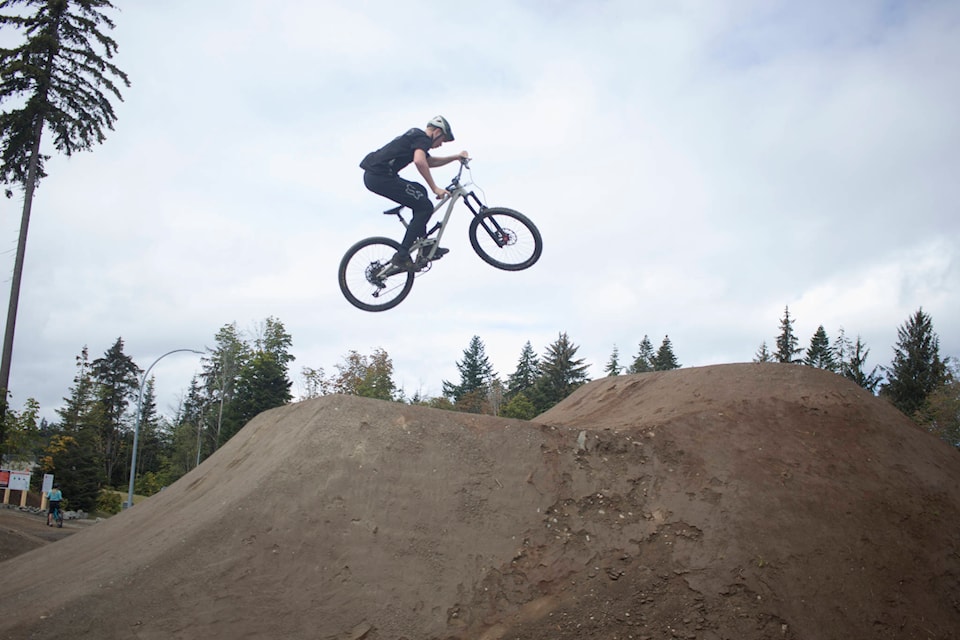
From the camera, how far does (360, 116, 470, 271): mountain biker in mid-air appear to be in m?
10.3

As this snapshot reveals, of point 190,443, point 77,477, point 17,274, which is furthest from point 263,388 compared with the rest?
point 190,443

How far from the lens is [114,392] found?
75.2m

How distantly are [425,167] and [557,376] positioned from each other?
3951 cm

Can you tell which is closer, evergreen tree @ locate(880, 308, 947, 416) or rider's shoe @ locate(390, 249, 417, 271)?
rider's shoe @ locate(390, 249, 417, 271)

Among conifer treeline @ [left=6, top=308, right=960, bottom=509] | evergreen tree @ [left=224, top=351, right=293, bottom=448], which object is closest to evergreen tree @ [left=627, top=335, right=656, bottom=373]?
conifer treeline @ [left=6, top=308, right=960, bottom=509]

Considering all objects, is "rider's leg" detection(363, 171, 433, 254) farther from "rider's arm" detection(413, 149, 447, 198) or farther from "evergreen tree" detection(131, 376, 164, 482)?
"evergreen tree" detection(131, 376, 164, 482)

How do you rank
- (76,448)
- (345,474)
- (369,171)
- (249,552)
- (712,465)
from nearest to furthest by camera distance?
(249,552) < (345,474) < (712,465) < (369,171) < (76,448)

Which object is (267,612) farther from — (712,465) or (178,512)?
(712,465)

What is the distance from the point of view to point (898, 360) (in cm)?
4781

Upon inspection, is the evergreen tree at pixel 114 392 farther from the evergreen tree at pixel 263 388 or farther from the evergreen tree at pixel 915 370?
the evergreen tree at pixel 915 370

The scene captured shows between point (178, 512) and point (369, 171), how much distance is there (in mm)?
5625

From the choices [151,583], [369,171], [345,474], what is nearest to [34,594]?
[151,583]

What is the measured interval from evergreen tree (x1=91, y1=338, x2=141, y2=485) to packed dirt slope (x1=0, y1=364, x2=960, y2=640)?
71.6 metres

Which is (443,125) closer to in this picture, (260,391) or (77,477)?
(260,391)
